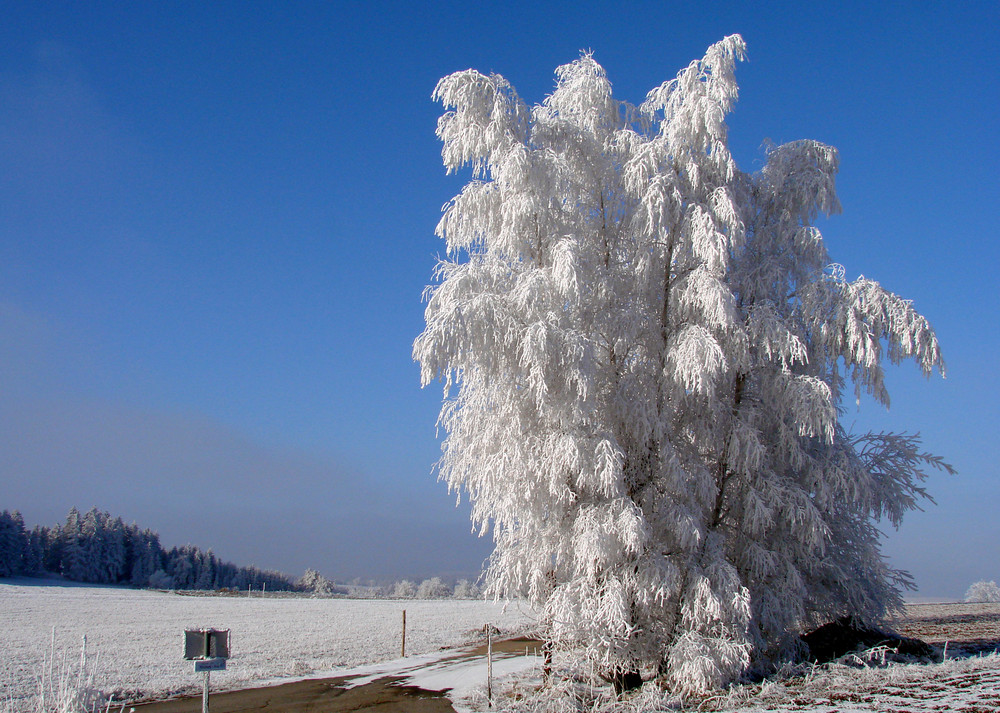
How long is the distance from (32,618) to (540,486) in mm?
26813

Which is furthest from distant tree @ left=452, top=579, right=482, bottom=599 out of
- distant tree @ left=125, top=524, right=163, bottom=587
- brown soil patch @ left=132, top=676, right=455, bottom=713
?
brown soil patch @ left=132, top=676, right=455, bottom=713

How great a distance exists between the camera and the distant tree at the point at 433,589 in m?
66.7

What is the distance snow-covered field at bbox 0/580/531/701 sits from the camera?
13.2m

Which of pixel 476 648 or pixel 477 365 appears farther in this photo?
pixel 476 648

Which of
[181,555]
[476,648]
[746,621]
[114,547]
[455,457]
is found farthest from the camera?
[181,555]

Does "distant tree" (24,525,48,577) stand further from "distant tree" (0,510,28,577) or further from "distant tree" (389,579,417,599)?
"distant tree" (389,579,417,599)

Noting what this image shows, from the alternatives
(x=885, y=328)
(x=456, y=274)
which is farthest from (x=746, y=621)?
(x=456, y=274)

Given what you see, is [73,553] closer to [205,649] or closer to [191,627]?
[191,627]

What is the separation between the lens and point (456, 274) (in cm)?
1010

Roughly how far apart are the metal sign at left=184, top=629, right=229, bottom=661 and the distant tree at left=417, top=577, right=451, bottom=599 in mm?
62627

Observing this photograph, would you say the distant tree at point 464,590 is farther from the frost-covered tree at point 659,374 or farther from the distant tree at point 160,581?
the frost-covered tree at point 659,374

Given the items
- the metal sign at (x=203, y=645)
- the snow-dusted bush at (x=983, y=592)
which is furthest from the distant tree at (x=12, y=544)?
the snow-dusted bush at (x=983, y=592)

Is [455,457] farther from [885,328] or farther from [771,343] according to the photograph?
[885,328]

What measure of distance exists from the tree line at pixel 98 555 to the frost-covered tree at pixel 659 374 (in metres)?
54.8
